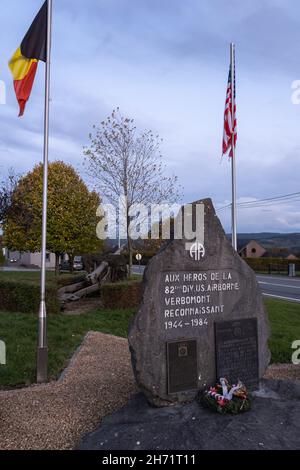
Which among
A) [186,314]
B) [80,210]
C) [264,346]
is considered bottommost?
[264,346]

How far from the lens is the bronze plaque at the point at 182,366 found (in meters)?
4.70

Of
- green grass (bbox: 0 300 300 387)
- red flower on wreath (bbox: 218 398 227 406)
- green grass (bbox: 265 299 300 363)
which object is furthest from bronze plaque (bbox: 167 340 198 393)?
green grass (bbox: 265 299 300 363)

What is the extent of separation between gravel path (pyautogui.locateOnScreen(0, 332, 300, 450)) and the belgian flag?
412cm

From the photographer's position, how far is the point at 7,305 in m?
11.4

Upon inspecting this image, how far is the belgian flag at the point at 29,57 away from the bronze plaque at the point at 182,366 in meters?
4.57

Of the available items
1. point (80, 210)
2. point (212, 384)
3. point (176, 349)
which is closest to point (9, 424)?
point (176, 349)

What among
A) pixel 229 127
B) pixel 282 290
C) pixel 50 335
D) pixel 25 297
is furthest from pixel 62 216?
→ pixel 50 335

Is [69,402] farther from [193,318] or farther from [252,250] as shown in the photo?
[252,250]

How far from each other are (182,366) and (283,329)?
5783mm

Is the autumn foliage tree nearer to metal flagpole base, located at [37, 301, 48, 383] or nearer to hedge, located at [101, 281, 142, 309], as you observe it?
hedge, located at [101, 281, 142, 309]

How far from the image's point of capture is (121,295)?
38.7ft

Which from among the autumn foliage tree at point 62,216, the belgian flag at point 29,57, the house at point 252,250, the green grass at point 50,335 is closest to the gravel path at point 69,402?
the green grass at point 50,335
